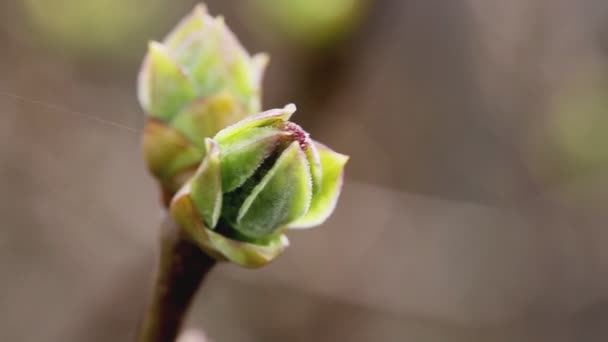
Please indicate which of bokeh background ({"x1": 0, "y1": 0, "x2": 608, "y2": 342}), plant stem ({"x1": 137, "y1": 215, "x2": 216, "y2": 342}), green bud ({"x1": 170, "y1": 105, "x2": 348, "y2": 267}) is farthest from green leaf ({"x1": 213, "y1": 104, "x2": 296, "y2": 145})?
bokeh background ({"x1": 0, "y1": 0, "x2": 608, "y2": 342})

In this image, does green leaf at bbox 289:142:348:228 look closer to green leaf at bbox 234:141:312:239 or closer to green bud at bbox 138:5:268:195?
green leaf at bbox 234:141:312:239

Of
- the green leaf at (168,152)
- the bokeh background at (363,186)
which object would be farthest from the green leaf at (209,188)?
the bokeh background at (363,186)

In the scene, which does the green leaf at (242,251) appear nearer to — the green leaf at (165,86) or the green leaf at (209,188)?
the green leaf at (209,188)

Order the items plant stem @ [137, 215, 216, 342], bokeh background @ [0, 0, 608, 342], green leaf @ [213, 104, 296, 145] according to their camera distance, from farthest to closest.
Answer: bokeh background @ [0, 0, 608, 342]
plant stem @ [137, 215, 216, 342]
green leaf @ [213, 104, 296, 145]

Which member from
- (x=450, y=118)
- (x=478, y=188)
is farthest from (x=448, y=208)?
(x=450, y=118)

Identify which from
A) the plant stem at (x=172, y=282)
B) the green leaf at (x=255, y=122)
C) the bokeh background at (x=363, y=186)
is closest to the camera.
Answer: the green leaf at (x=255, y=122)

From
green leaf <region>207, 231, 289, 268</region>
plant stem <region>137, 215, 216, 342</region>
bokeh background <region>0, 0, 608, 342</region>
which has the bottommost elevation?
plant stem <region>137, 215, 216, 342</region>
